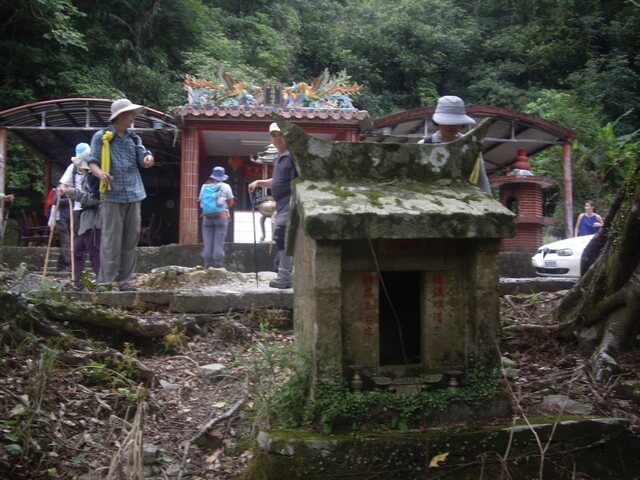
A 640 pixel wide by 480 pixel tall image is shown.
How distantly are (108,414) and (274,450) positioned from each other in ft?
5.08

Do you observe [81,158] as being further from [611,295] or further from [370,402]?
[611,295]

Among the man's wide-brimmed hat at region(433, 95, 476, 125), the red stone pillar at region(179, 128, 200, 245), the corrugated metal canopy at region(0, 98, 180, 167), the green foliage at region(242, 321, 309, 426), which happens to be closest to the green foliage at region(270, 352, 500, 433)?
the green foliage at region(242, 321, 309, 426)

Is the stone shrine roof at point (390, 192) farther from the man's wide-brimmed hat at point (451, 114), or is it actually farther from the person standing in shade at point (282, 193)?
the person standing in shade at point (282, 193)

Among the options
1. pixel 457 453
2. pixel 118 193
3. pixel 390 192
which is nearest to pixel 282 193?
pixel 118 193

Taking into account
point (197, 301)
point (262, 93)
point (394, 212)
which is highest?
point (262, 93)

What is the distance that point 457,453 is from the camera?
3.17 m

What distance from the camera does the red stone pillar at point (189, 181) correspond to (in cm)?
1245

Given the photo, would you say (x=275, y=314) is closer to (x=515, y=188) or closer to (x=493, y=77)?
(x=515, y=188)

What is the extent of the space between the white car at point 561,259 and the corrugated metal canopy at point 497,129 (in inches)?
111

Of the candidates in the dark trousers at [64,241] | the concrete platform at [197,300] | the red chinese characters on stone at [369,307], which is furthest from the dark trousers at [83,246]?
the red chinese characters on stone at [369,307]

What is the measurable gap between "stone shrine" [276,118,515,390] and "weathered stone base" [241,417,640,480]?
32 centimetres

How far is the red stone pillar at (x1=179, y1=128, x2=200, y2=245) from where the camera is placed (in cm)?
1245

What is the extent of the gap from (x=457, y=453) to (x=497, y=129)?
38.5 feet

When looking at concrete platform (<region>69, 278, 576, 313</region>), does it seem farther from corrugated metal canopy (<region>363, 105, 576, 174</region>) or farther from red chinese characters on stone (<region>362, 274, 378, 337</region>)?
corrugated metal canopy (<region>363, 105, 576, 174</region>)
